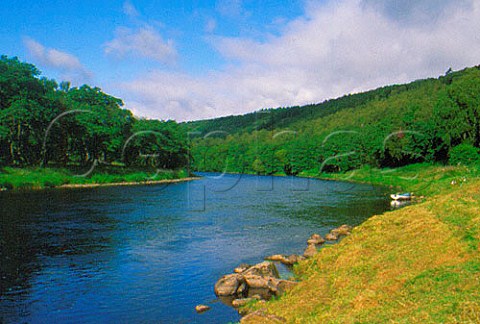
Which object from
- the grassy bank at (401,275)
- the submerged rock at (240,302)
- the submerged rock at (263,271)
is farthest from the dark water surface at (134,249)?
the grassy bank at (401,275)

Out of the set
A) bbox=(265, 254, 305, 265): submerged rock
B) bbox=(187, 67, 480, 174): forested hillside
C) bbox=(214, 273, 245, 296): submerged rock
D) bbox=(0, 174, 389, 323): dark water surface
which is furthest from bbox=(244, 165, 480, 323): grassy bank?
bbox=(187, 67, 480, 174): forested hillside

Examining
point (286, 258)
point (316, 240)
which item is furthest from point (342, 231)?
point (286, 258)

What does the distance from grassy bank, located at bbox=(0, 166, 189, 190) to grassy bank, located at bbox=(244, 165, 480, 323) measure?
5850 centimetres

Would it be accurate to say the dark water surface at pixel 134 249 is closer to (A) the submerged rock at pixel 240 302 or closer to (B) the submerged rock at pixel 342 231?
(A) the submerged rock at pixel 240 302

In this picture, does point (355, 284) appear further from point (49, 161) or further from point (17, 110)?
point (49, 161)

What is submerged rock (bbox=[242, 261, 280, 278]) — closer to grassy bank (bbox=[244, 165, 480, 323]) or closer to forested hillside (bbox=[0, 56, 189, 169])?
grassy bank (bbox=[244, 165, 480, 323])

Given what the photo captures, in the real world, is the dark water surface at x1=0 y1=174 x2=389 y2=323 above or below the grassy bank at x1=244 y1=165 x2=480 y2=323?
below

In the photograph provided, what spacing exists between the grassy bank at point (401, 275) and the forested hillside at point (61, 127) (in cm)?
6682

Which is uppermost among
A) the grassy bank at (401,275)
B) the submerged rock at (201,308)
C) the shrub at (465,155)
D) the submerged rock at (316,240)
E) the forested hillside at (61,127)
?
the forested hillside at (61,127)

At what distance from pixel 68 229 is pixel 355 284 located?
27.6 meters

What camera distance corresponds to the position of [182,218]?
138ft

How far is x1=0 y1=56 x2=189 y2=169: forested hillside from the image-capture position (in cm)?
7406

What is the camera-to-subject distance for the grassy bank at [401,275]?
11492 millimetres

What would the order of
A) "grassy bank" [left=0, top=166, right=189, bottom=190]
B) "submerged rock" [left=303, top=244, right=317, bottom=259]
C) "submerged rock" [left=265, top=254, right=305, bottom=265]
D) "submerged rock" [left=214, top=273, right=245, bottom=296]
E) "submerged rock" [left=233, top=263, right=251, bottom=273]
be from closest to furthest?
1. "submerged rock" [left=214, top=273, right=245, bottom=296]
2. "submerged rock" [left=233, top=263, right=251, bottom=273]
3. "submerged rock" [left=265, top=254, right=305, bottom=265]
4. "submerged rock" [left=303, top=244, right=317, bottom=259]
5. "grassy bank" [left=0, top=166, right=189, bottom=190]
